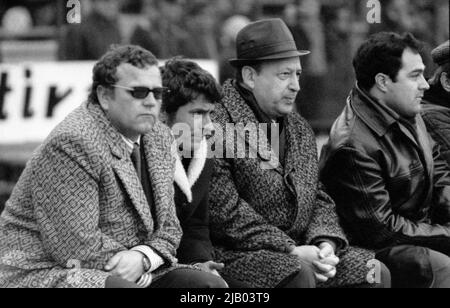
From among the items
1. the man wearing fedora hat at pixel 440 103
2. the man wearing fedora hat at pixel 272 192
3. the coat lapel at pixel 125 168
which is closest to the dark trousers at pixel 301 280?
the man wearing fedora hat at pixel 272 192

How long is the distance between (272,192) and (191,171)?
0.48 meters

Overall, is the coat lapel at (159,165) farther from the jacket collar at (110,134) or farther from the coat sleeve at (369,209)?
the coat sleeve at (369,209)

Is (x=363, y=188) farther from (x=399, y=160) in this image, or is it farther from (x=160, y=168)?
(x=160, y=168)

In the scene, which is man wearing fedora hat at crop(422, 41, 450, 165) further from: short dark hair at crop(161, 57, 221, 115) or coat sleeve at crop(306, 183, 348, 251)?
short dark hair at crop(161, 57, 221, 115)

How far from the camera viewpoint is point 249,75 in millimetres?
6758

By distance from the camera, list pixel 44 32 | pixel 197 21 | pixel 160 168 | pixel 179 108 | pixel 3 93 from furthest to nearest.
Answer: pixel 197 21, pixel 44 32, pixel 3 93, pixel 179 108, pixel 160 168

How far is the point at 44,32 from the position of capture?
11.8 m

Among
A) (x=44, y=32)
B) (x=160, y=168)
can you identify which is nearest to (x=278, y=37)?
(x=160, y=168)

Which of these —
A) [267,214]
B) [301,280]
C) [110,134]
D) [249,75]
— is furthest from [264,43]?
[301,280]

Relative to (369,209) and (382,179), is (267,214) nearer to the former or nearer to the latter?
(369,209)

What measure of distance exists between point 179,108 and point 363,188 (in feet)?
3.85

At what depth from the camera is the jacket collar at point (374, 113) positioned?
21.9 feet

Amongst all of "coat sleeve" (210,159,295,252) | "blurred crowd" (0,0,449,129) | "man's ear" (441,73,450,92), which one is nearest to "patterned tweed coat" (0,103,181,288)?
"coat sleeve" (210,159,295,252)

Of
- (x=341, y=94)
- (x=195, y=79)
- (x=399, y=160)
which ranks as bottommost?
(x=341, y=94)
